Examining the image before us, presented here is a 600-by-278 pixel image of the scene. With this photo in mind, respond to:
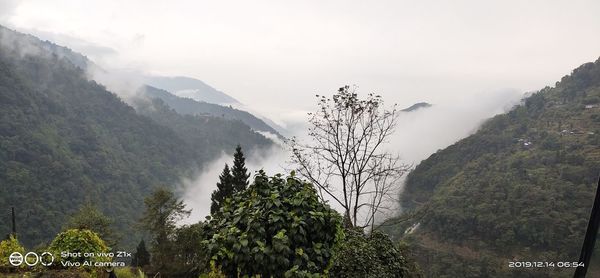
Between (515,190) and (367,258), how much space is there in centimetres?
7598

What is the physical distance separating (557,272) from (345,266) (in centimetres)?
5688

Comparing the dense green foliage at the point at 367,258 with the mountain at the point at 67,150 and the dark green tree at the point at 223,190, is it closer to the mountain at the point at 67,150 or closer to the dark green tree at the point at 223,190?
the dark green tree at the point at 223,190

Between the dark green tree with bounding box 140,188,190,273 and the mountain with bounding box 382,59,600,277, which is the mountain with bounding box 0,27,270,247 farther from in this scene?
the mountain with bounding box 382,59,600,277

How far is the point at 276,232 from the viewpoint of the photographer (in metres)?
4.82

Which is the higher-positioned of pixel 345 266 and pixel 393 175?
pixel 393 175

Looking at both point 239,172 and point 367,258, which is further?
point 239,172

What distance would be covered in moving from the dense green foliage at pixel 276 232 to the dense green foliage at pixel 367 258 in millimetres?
831

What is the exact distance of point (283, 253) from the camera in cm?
461

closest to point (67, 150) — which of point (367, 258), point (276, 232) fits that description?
point (367, 258)

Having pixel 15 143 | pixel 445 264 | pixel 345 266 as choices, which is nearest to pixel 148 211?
pixel 345 266

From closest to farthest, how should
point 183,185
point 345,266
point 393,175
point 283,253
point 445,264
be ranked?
point 283,253, point 345,266, point 393,175, point 445,264, point 183,185

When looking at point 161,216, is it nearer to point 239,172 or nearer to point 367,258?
point 239,172

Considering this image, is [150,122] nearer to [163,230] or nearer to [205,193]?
[205,193]

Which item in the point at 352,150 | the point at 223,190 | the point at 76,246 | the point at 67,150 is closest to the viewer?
the point at 76,246
